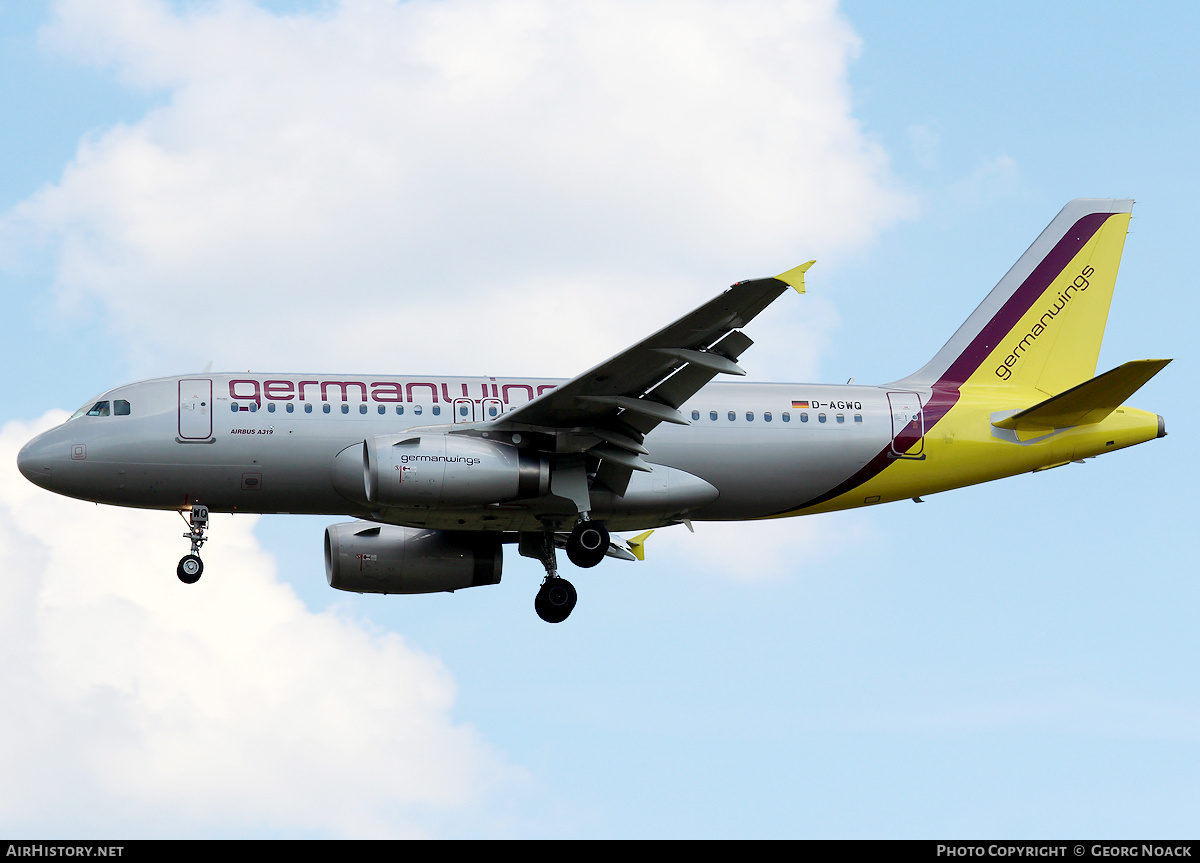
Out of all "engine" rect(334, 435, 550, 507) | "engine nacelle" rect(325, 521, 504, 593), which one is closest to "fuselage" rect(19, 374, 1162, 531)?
"engine" rect(334, 435, 550, 507)

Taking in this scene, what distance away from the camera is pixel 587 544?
31375mm

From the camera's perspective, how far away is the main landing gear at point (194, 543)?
31.6 meters

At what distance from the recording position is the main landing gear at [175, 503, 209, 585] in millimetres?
31609

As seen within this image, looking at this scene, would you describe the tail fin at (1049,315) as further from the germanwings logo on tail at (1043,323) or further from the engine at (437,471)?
→ the engine at (437,471)

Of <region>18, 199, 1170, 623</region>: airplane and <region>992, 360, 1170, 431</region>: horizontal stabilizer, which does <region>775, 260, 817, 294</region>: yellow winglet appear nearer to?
<region>18, 199, 1170, 623</region>: airplane

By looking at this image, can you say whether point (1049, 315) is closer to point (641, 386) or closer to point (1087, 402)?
point (1087, 402)

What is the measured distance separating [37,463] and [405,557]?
7987 mm

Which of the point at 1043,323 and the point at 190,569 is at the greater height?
the point at 1043,323

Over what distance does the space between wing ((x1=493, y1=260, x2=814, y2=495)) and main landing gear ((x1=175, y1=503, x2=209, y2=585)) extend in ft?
20.6

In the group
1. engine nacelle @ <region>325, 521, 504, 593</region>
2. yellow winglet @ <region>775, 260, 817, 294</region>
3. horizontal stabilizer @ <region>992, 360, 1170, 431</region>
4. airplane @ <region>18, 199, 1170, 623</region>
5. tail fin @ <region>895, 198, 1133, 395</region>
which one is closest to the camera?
yellow winglet @ <region>775, 260, 817, 294</region>

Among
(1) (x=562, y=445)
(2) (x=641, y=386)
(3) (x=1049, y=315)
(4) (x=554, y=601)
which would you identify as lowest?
(4) (x=554, y=601)

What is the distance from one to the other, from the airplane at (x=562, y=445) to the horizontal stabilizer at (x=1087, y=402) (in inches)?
1.9

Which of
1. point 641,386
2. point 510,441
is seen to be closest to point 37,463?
point 510,441
